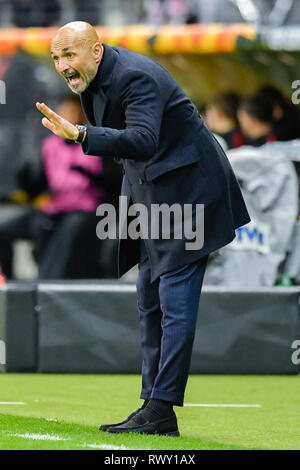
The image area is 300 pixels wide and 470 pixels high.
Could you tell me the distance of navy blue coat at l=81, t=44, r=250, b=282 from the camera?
4.68 m

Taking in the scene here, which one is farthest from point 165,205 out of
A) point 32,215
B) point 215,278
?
point 32,215

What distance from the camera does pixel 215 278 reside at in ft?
28.0

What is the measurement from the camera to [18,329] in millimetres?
7574

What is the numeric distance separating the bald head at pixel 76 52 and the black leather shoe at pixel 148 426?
4.18 ft

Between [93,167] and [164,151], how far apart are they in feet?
19.7

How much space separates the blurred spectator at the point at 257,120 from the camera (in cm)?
947

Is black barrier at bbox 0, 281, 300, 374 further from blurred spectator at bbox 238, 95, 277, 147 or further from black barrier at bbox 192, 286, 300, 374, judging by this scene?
blurred spectator at bbox 238, 95, 277, 147

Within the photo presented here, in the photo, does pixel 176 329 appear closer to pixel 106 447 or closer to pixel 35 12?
pixel 106 447

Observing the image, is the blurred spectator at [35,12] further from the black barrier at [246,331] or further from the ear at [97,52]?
the ear at [97,52]

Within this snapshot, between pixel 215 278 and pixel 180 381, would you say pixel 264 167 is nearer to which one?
pixel 215 278

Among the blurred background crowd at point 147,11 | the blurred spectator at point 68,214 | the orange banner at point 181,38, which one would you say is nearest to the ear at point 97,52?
the orange banner at point 181,38

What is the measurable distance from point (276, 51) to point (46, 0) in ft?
26.5

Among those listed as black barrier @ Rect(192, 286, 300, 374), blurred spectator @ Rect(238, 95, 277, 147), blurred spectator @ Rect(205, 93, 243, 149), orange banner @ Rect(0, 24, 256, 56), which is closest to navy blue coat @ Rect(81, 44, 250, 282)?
black barrier @ Rect(192, 286, 300, 374)

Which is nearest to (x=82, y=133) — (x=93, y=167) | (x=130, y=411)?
(x=130, y=411)
